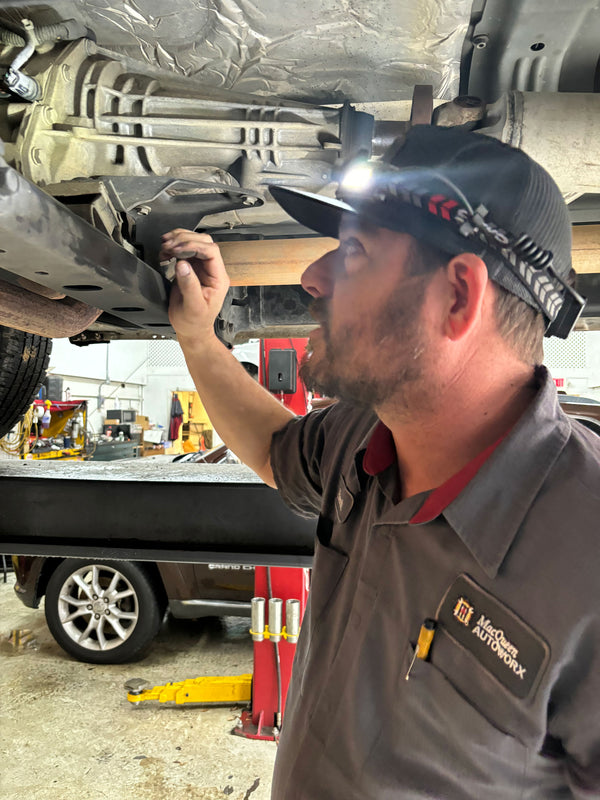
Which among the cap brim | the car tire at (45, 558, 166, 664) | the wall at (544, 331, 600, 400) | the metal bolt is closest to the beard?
the cap brim

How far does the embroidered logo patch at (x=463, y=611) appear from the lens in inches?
22.9

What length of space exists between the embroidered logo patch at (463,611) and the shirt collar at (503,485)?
48mm

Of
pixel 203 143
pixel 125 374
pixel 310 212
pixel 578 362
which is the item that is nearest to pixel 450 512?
pixel 310 212

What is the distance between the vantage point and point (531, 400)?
26.6 inches

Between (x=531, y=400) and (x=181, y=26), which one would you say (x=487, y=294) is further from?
(x=181, y=26)

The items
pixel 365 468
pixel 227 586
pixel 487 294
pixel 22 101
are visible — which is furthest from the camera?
pixel 227 586

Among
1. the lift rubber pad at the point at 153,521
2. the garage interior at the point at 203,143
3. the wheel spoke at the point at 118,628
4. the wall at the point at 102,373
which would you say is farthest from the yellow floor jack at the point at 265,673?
the wall at the point at 102,373

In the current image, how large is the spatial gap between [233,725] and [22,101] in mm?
2684

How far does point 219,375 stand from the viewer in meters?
1.10

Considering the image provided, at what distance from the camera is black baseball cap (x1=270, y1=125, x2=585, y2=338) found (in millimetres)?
628

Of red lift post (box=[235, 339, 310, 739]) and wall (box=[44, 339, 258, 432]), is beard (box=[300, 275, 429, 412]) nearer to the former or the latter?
red lift post (box=[235, 339, 310, 739])

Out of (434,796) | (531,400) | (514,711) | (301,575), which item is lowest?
(301,575)

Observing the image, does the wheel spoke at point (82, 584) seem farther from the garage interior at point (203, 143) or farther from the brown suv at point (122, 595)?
the garage interior at point (203, 143)

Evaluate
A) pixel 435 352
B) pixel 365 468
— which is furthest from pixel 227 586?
pixel 435 352
